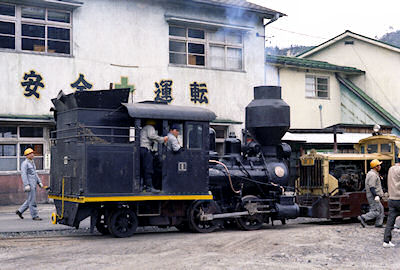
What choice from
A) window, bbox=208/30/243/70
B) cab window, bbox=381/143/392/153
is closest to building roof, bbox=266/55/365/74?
window, bbox=208/30/243/70

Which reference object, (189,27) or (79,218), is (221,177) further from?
(189,27)

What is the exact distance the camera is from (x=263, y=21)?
79.3ft

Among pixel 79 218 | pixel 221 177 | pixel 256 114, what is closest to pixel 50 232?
pixel 79 218

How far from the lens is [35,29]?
19250mm

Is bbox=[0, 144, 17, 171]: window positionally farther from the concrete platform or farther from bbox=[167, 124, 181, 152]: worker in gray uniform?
bbox=[167, 124, 181, 152]: worker in gray uniform

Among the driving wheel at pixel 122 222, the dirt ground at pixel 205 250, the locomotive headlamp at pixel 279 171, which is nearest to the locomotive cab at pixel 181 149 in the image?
the driving wheel at pixel 122 222

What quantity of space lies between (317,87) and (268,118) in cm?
1453

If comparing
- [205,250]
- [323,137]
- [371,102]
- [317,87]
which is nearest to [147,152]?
[205,250]

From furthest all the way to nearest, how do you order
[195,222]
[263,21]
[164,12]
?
[263,21]
[164,12]
[195,222]

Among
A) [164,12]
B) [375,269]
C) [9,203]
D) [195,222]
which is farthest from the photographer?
[164,12]

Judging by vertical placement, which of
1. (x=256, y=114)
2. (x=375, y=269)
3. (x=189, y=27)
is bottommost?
(x=375, y=269)

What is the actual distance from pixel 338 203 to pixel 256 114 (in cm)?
311

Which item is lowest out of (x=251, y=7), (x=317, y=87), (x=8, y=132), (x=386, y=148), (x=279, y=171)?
(x=279, y=171)

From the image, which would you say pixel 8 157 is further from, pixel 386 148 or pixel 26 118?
pixel 386 148
